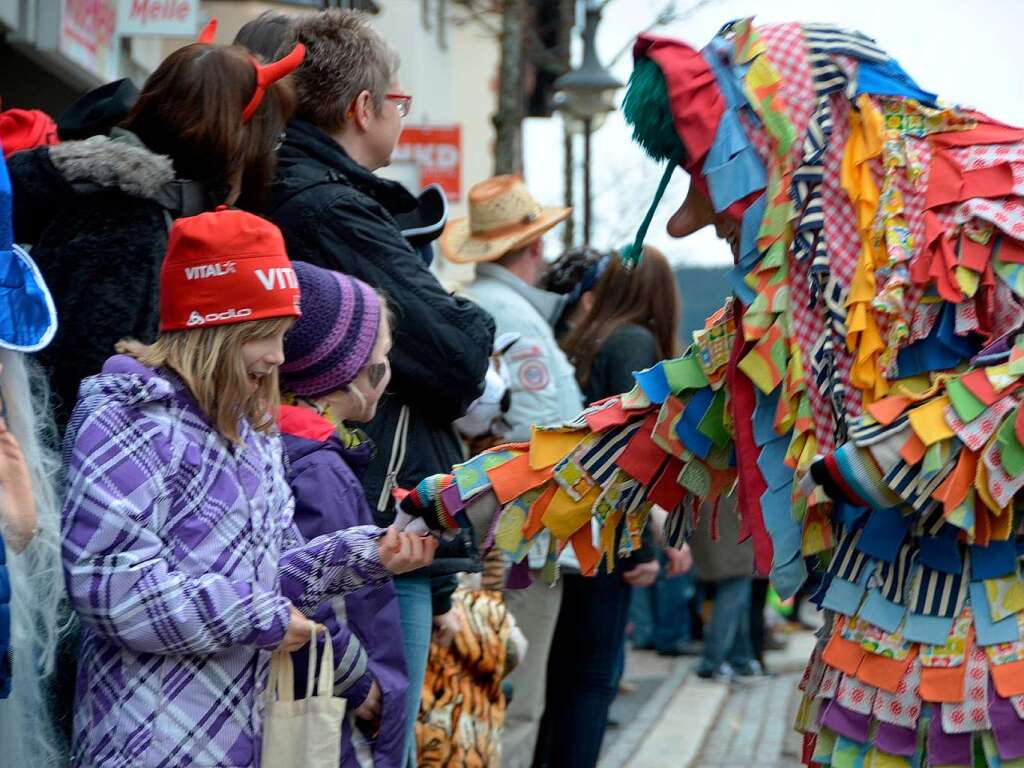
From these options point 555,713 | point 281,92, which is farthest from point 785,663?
point 281,92

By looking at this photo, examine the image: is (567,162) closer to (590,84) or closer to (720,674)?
(590,84)

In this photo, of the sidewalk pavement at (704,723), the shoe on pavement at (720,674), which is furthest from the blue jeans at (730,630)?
the sidewalk pavement at (704,723)

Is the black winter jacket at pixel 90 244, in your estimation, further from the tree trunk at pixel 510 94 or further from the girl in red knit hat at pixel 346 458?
the tree trunk at pixel 510 94

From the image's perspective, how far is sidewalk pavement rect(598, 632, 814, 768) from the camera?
776 centimetres

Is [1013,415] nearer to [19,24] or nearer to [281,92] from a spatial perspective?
[281,92]

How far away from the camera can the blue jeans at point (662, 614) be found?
1152 centimetres

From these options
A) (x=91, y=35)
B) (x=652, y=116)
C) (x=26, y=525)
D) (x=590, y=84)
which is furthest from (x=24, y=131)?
(x=590, y=84)

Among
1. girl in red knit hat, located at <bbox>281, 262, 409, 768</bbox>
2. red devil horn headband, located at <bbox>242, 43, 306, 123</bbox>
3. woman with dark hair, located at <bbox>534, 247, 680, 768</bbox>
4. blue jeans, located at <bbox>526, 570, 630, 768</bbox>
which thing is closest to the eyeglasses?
red devil horn headband, located at <bbox>242, 43, 306, 123</bbox>

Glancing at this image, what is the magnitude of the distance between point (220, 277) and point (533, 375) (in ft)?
8.67

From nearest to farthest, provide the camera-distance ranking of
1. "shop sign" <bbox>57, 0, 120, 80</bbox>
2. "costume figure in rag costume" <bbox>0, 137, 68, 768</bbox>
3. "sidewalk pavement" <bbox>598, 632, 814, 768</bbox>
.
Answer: "costume figure in rag costume" <bbox>0, 137, 68, 768</bbox>
"sidewalk pavement" <bbox>598, 632, 814, 768</bbox>
"shop sign" <bbox>57, 0, 120, 80</bbox>

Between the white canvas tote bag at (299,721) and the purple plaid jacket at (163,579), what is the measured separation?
4 centimetres

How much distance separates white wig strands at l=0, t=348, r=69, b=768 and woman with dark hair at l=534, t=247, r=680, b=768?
230cm

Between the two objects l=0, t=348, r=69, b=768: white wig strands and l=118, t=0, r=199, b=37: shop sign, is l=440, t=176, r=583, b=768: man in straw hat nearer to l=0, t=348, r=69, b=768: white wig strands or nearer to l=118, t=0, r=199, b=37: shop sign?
l=0, t=348, r=69, b=768: white wig strands

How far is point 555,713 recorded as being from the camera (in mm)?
5719
